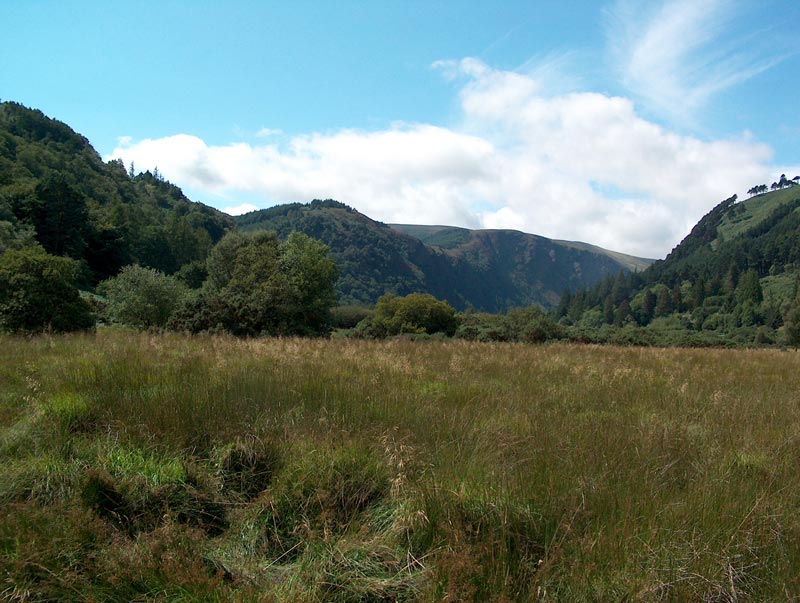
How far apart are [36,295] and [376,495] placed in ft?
62.1

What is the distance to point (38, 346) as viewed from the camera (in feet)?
25.9

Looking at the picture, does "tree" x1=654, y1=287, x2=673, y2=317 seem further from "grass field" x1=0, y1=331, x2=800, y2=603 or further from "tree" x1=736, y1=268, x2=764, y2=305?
"grass field" x1=0, y1=331, x2=800, y2=603

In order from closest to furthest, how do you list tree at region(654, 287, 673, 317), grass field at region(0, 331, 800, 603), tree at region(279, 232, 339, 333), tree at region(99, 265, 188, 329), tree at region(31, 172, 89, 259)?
grass field at region(0, 331, 800, 603) < tree at region(99, 265, 188, 329) < tree at region(279, 232, 339, 333) < tree at region(31, 172, 89, 259) < tree at region(654, 287, 673, 317)

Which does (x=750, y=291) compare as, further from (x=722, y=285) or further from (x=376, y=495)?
(x=376, y=495)

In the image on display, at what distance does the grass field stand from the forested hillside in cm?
8038

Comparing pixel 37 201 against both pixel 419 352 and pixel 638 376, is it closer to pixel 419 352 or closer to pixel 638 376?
pixel 419 352

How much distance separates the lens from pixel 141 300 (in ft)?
94.9

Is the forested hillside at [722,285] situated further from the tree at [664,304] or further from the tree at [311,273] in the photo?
the tree at [311,273]

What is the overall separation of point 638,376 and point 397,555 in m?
6.53

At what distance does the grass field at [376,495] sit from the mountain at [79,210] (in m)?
41.8

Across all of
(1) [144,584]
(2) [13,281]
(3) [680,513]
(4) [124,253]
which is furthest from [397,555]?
(4) [124,253]

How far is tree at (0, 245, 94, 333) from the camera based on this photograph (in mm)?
16391

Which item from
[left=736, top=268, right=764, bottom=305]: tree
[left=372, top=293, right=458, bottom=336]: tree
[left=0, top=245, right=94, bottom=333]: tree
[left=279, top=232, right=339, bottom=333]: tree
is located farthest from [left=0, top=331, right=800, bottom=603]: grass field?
[left=736, top=268, right=764, bottom=305]: tree

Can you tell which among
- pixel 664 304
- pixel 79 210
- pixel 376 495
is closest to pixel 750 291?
pixel 664 304
